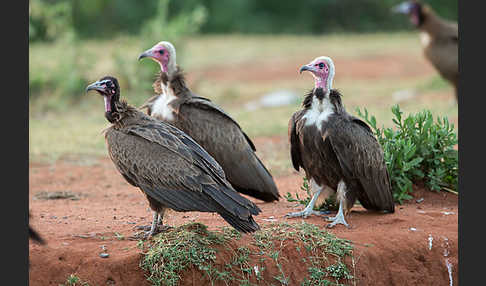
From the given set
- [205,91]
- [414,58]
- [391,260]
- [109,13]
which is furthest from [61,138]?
[109,13]

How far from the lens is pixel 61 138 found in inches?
435

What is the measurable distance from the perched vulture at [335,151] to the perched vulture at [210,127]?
83 cm

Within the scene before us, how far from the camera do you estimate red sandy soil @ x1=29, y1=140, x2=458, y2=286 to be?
5.14 m

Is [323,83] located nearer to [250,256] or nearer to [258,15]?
[250,256]

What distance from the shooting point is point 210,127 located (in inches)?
273

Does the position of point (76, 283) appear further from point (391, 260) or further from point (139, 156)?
point (391, 260)

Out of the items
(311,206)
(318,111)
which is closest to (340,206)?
(311,206)

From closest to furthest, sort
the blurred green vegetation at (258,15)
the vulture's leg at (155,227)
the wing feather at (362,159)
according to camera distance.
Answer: the vulture's leg at (155,227) < the wing feather at (362,159) < the blurred green vegetation at (258,15)

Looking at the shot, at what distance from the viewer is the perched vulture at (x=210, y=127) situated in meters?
6.88

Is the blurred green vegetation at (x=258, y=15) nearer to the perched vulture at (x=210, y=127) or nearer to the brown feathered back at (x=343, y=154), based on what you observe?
the perched vulture at (x=210, y=127)

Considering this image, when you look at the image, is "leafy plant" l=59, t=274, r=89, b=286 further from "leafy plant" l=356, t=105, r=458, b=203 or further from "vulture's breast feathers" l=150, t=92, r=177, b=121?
"leafy plant" l=356, t=105, r=458, b=203

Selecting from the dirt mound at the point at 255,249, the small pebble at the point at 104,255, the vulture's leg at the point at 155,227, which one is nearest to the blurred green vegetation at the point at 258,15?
the dirt mound at the point at 255,249

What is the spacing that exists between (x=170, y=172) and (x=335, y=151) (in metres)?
1.44

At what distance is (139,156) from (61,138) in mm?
5974
